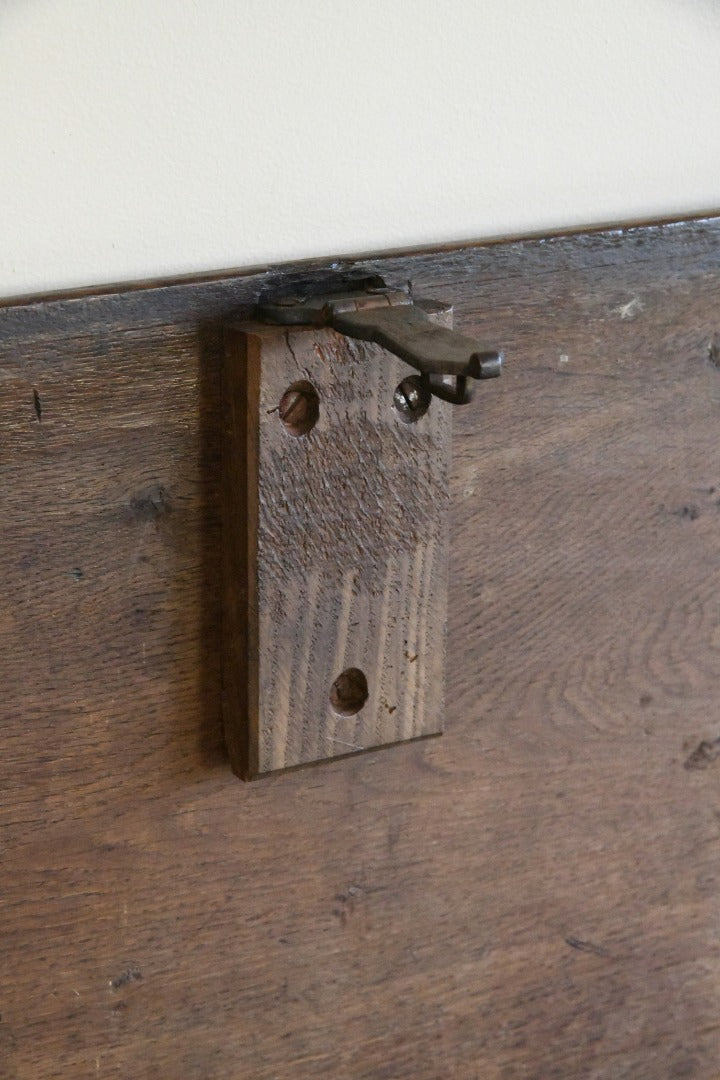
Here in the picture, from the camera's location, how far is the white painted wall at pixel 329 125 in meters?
0.49

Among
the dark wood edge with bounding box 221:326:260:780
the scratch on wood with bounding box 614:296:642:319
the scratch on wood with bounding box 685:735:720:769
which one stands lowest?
the scratch on wood with bounding box 685:735:720:769

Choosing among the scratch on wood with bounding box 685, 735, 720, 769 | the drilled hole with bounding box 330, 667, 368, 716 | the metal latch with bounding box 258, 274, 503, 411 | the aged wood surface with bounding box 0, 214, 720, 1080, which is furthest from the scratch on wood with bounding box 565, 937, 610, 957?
the metal latch with bounding box 258, 274, 503, 411

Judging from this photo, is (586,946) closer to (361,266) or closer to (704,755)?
(704,755)

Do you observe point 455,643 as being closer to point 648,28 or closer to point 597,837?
point 597,837

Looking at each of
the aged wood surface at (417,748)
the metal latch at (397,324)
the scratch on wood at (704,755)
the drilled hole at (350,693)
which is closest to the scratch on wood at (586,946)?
the aged wood surface at (417,748)

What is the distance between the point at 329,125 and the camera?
54 cm

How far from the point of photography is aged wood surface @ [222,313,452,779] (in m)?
0.52

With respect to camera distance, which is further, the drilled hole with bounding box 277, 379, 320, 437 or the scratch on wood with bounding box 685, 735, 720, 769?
the scratch on wood with bounding box 685, 735, 720, 769

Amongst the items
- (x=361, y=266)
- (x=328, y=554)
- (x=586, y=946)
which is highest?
(x=361, y=266)

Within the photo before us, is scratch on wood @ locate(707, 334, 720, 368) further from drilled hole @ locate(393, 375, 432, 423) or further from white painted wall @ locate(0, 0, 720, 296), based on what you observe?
drilled hole @ locate(393, 375, 432, 423)

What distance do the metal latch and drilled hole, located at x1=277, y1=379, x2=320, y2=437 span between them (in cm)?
3

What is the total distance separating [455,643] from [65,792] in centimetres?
19

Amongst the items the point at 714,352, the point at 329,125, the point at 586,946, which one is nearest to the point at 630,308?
the point at 714,352

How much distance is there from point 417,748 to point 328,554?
0.41 feet
